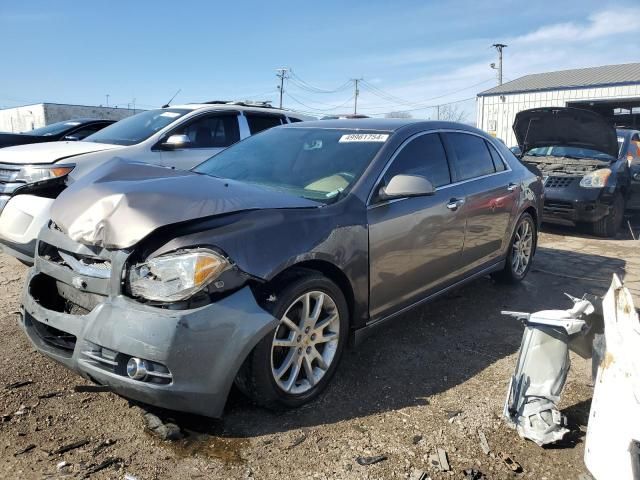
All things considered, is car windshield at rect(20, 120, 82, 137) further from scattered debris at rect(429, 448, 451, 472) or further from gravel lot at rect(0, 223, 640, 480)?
scattered debris at rect(429, 448, 451, 472)

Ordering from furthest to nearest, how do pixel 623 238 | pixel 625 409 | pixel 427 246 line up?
1. pixel 623 238
2. pixel 427 246
3. pixel 625 409

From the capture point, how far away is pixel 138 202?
2.51 meters

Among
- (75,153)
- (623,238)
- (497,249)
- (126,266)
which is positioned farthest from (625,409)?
(623,238)

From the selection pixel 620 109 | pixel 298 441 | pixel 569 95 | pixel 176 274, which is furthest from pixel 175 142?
pixel 620 109

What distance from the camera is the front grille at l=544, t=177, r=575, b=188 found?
823cm

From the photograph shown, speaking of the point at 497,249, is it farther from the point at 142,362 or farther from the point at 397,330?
the point at 142,362

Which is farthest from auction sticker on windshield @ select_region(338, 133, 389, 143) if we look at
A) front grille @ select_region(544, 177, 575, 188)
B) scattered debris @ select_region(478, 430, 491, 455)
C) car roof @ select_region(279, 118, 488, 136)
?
front grille @ select_region(544, 177, 575, 188)

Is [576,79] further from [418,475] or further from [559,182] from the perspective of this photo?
[418,475]

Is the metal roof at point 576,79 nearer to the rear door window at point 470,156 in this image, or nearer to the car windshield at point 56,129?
the rear door window at point 470,156

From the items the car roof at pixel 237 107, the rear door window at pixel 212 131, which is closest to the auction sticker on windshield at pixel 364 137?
the rear door window at pixel 212 131

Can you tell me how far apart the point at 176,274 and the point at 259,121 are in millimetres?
5261

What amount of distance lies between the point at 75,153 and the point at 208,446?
397cm

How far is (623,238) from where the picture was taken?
8430 mm

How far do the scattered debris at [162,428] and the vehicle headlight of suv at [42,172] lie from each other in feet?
10.7
